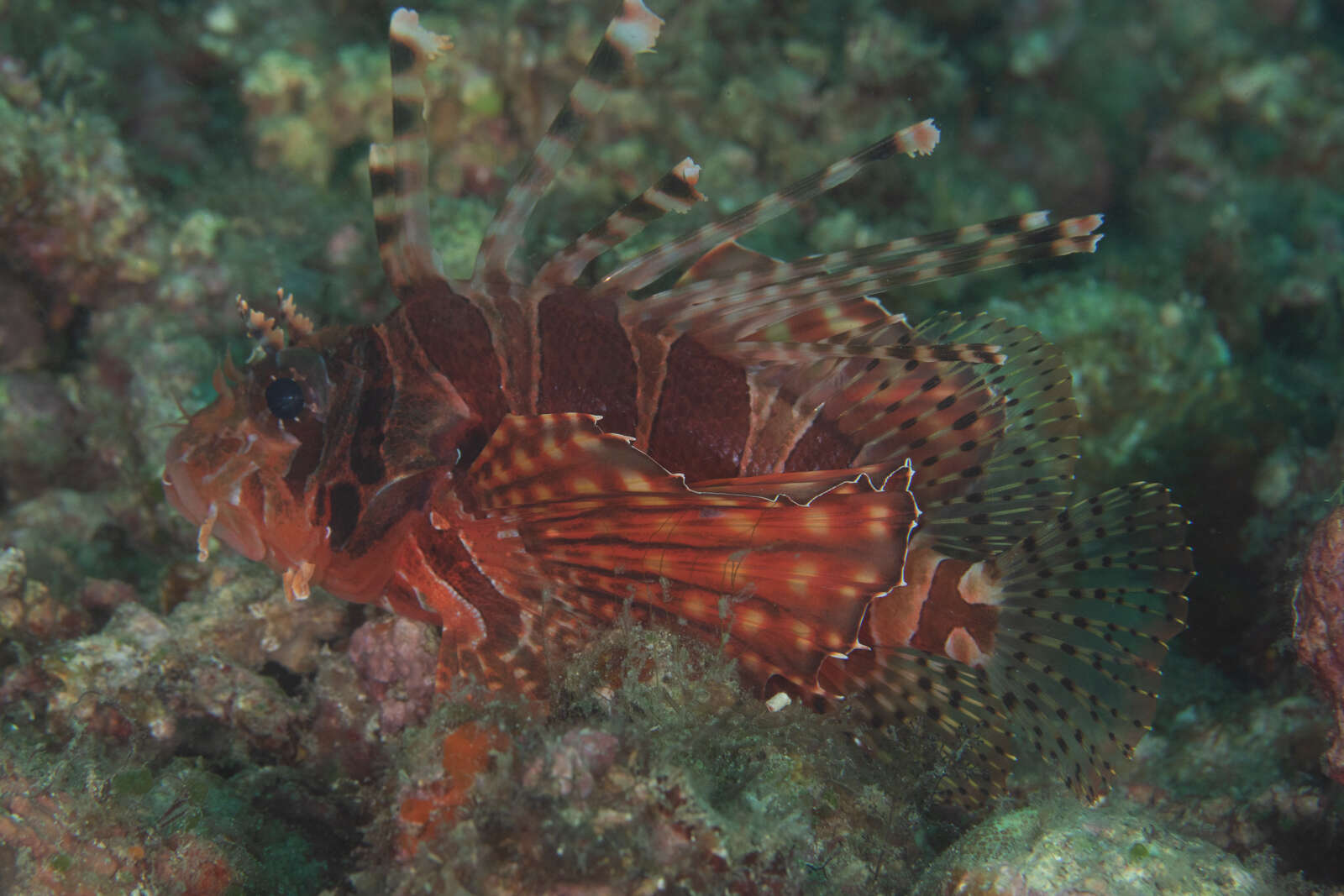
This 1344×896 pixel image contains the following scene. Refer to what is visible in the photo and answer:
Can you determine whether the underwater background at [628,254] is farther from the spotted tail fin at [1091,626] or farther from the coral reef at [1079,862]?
the spotted tail fin at [1091,626]

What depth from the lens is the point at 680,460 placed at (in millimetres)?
3467

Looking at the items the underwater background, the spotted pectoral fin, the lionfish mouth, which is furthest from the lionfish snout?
the spotted pectoral fin

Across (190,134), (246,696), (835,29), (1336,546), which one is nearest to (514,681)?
(246,696)

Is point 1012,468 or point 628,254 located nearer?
point 1012,468

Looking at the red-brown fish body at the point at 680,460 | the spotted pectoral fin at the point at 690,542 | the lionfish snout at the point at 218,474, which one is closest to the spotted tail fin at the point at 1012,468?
the red-brown fish body at the point at 680,460

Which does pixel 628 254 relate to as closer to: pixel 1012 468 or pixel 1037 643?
pixel 1012 468

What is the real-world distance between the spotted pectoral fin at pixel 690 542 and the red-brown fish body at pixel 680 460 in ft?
0.05

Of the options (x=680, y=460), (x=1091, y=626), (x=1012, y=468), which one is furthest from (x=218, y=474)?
(x=1091, y=626)

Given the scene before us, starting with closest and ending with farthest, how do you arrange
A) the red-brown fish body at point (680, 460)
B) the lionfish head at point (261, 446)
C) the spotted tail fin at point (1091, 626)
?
the red-brown fish body at point (680, 460) → the spotted tail fin at point (1091, 626) → the lionfish head at point (261, 446)

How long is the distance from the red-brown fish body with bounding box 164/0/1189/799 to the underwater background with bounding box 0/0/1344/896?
0.33m

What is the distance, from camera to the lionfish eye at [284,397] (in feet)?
11.1

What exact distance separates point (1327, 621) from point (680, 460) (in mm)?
2687

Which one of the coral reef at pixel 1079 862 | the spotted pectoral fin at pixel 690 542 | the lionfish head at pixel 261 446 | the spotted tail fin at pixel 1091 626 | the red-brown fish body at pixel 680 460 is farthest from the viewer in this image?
the lionfish head at pixel 261 446

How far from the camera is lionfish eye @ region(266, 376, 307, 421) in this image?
3.38 metres
